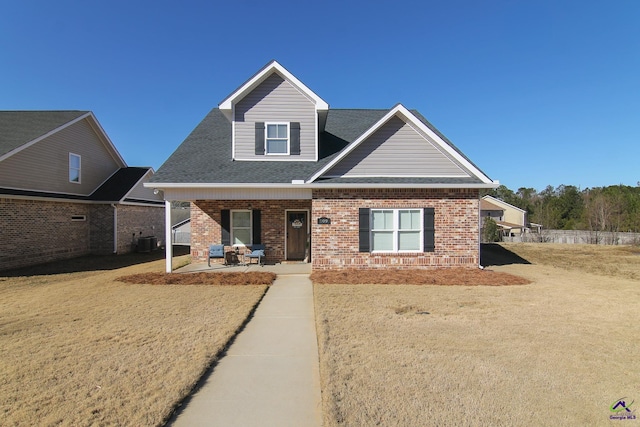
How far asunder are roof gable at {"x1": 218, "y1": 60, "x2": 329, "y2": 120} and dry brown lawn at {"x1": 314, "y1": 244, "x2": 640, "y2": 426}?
757cm

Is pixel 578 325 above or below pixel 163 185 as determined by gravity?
below

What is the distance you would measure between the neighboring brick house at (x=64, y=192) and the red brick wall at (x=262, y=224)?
6690 millimetres

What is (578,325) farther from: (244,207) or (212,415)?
(244,207)

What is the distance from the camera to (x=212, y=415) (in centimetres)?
340

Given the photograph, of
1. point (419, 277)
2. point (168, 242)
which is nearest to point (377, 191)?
point (419, 277)

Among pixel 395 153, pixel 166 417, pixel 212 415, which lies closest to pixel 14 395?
pixel 166 417

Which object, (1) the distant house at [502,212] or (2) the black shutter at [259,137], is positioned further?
(1) the distant house at [502,212]

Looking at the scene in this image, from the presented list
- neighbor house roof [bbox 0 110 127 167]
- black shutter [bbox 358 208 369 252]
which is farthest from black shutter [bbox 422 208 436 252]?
neighbor house roof [bbox 0 110 127 167]

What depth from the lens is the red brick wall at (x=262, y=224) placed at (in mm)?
13453

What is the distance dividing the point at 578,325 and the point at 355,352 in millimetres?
4414

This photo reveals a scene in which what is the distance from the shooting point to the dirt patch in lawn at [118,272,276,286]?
984 centimetres

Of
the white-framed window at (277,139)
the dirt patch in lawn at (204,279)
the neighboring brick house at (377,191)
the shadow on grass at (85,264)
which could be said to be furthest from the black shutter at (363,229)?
the shadow on grass at (85,264)

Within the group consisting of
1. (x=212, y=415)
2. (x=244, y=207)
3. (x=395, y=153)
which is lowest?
(x=212, y=415)

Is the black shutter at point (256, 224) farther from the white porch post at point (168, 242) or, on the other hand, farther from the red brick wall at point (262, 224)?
the white porch post at point (168, 242)
